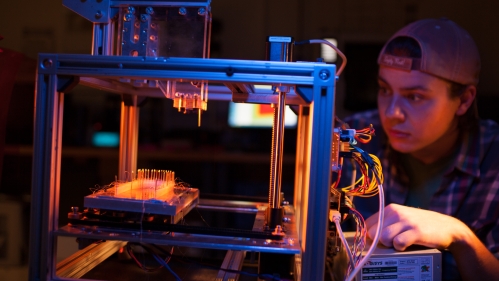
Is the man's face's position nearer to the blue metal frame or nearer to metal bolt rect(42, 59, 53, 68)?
the blue metal frame

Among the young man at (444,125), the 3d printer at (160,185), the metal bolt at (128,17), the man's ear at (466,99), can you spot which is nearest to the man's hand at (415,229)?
the 3d printer at (160,185)

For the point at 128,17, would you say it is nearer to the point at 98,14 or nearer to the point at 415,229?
the point at 98,14

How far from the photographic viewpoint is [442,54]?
1427 mm

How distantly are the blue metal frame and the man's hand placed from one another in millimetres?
339

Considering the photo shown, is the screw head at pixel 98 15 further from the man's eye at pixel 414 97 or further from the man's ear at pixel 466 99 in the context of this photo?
the man's ear at pixel 466 99

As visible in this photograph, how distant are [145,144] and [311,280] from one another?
1.43 meters

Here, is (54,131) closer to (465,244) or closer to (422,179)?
(465,244)

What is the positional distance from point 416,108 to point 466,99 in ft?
0.77

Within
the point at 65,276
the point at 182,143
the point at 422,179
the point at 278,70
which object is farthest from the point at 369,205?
the point at 65,276

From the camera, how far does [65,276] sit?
35.3 inches

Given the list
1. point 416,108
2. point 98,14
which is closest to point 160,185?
point 98,14

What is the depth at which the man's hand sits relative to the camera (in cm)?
101

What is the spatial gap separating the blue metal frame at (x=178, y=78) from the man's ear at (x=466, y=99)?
1.00 meters

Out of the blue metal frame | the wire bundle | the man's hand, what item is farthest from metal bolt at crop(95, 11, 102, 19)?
the man's hand
